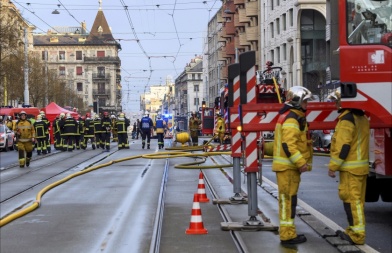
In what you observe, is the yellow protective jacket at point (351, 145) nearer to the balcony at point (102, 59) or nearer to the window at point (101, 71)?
the balcony at point (102, 59)

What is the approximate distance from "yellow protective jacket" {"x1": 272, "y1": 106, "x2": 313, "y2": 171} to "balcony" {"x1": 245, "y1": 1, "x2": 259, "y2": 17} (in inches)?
2488

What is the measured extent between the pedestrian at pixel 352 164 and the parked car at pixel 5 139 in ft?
98.2

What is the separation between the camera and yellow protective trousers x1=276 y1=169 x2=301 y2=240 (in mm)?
8867

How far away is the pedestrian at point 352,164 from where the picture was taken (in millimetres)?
8672

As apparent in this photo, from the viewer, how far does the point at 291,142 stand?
28.6 feet

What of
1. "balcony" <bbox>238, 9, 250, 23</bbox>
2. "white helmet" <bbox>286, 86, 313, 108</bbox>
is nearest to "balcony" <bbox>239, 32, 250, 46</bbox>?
"balcony" <bbox>238, 9, 250, 23</bbox>

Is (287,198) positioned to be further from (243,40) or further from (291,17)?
(243,40)

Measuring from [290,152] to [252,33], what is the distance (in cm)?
6373

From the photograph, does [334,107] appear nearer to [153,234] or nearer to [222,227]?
[222,227]

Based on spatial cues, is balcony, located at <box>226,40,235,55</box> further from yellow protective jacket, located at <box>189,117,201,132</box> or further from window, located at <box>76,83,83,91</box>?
window, located at <box>76,83,83,91</box>

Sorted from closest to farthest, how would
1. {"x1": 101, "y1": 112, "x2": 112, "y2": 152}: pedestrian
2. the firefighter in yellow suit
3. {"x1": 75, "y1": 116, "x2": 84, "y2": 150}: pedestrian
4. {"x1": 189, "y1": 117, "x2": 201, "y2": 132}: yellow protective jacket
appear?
{"x1": 101, "y1": 112, "x2": 112, "y2": 152}: pedestrian
{"x1": 75, "y1": 116, "x2": 84, "y2": 150}: pedestrian
the firefighter in yellow suit
{"x1": 189, "y1": 117, "x2": 201, "y2": 132}: yellow protective jacket

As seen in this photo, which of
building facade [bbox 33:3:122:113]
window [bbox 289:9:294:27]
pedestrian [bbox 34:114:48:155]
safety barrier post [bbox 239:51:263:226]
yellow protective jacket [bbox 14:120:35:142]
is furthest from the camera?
building facade [bbox 33:3:122:113]

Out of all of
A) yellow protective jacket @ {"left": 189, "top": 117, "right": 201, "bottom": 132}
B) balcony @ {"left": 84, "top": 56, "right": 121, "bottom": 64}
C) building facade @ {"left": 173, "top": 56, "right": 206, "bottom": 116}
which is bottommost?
yellow protective jacket @ {"left": 189, "top": 117, "right": 201, "bottom": 132}

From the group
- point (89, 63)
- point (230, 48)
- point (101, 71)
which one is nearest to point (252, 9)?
point (230, 48)
